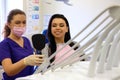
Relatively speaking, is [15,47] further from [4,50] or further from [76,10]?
[76,10]

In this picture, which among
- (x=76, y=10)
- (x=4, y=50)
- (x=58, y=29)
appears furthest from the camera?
(x=76, y=10)

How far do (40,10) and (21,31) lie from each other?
5.94 ft

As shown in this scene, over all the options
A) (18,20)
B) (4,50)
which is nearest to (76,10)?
(18,20)

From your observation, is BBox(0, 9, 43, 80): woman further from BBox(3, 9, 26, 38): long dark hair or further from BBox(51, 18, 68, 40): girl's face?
BBox(51, 18, 68, 40): girl's face

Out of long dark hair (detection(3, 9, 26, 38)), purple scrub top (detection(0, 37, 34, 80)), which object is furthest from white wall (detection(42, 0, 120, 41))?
purple scrub top (detection(0, 37, 34, 80))

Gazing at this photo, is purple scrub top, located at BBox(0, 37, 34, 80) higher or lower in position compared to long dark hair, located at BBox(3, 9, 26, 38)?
lower

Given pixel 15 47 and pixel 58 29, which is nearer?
pixel 58 29

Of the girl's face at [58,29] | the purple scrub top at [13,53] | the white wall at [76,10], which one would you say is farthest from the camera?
the white wall at [76,10]

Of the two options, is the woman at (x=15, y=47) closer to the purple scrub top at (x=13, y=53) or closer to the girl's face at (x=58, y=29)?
the purple scrub top at (x=13, y=53)

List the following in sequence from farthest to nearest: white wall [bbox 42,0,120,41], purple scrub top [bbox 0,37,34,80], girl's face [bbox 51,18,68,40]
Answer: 1. white wall [bbox 42,0,120,41]
2. purple scrub top [bbox 0,37,34,80]
3. girl's face [bbox 51,18,68,40]

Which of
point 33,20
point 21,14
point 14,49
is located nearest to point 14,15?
point 21,14

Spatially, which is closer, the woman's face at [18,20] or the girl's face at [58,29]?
the girl's face at [58,29]

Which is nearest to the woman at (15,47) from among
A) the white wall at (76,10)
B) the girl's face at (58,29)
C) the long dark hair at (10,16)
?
the long dark hair at (10,16)

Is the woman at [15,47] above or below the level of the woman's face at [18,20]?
below
